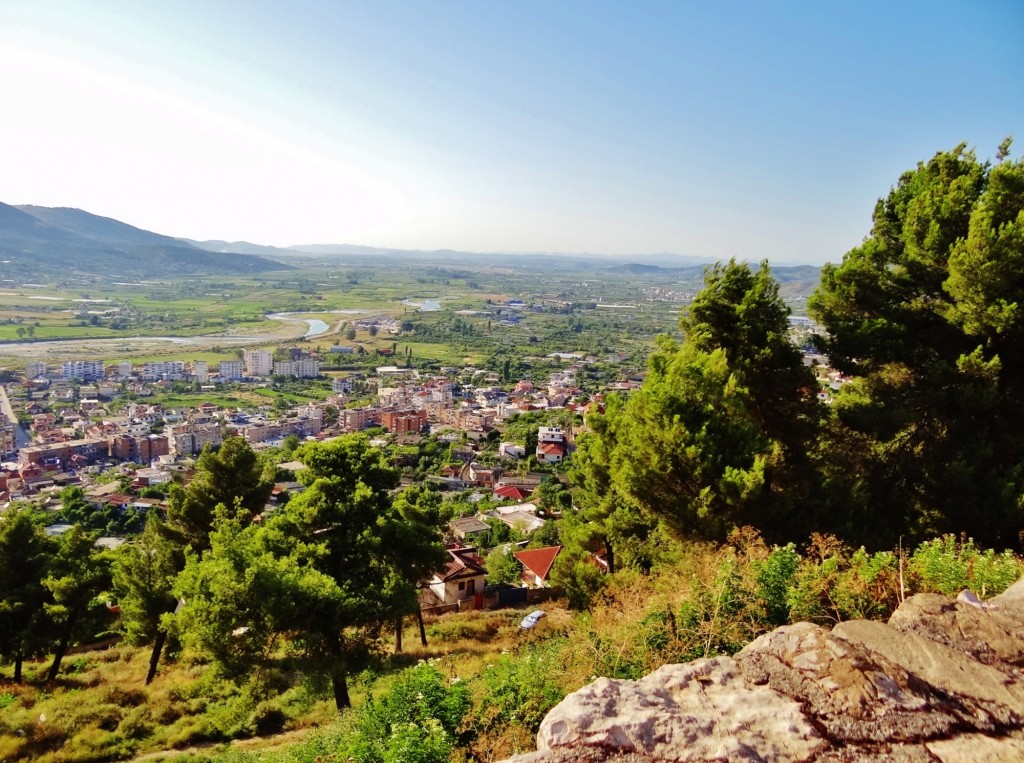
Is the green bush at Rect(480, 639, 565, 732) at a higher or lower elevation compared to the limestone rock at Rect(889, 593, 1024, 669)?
lower

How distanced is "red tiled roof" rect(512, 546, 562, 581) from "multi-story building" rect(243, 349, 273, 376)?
197 ft

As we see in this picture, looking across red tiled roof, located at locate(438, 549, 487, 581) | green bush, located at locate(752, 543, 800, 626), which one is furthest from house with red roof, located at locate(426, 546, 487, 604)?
green bush, located at locate(752, 543, 800, 626)

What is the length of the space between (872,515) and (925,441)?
1491 mm

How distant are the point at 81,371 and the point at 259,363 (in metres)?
18.0

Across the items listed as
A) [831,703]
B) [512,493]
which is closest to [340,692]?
[831,703]

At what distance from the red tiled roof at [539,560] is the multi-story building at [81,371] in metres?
66.1

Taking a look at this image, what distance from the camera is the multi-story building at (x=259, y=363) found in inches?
2736

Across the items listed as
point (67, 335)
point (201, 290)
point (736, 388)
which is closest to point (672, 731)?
point (736, 388)

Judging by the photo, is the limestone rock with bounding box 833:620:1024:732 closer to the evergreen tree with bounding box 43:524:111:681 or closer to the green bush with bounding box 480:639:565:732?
the green bush with bounding box 480:639:565:732

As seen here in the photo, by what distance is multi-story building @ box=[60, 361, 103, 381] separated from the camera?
63.8 meters

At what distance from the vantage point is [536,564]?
52.8ft

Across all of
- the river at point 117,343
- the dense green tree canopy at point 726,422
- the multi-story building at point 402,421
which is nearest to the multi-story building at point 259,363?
the river at point 117,343

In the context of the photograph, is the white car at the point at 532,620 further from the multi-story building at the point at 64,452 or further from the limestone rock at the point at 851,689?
the multi-story building at the point at 64,452

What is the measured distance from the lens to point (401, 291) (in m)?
162
